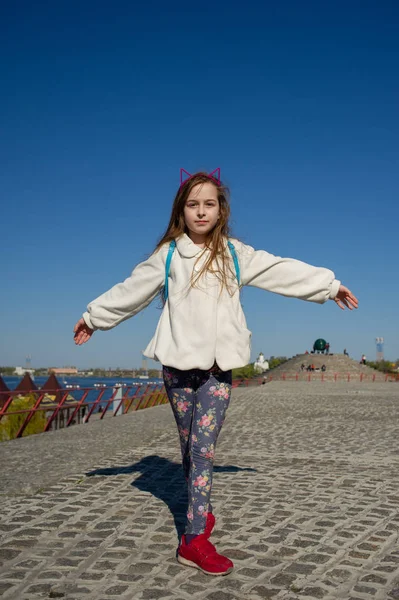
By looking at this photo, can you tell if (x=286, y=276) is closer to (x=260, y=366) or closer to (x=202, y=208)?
(x=202, y=208)

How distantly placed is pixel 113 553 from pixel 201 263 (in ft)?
5.45

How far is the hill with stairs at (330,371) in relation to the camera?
49.1 m

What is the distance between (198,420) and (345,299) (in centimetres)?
127

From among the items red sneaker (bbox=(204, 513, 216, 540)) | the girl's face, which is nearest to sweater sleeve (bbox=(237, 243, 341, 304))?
the girl's face

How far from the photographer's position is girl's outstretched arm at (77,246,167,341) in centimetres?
341

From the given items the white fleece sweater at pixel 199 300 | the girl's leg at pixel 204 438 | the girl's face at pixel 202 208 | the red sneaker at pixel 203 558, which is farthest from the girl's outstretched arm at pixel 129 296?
the red sneaker at pixel 203 558

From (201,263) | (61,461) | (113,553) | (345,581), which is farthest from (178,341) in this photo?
(61,461)

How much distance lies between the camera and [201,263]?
10.8ft

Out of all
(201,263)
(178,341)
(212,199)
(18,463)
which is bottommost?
(18,463)

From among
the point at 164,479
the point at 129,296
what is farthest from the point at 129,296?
the point at 164,479

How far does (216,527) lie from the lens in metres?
3.81

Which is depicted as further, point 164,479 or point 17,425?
point 17,425

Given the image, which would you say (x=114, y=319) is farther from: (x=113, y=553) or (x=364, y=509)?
(x=364, y=509)

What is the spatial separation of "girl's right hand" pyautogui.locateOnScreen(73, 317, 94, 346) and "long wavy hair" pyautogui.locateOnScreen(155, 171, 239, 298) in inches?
29.9
